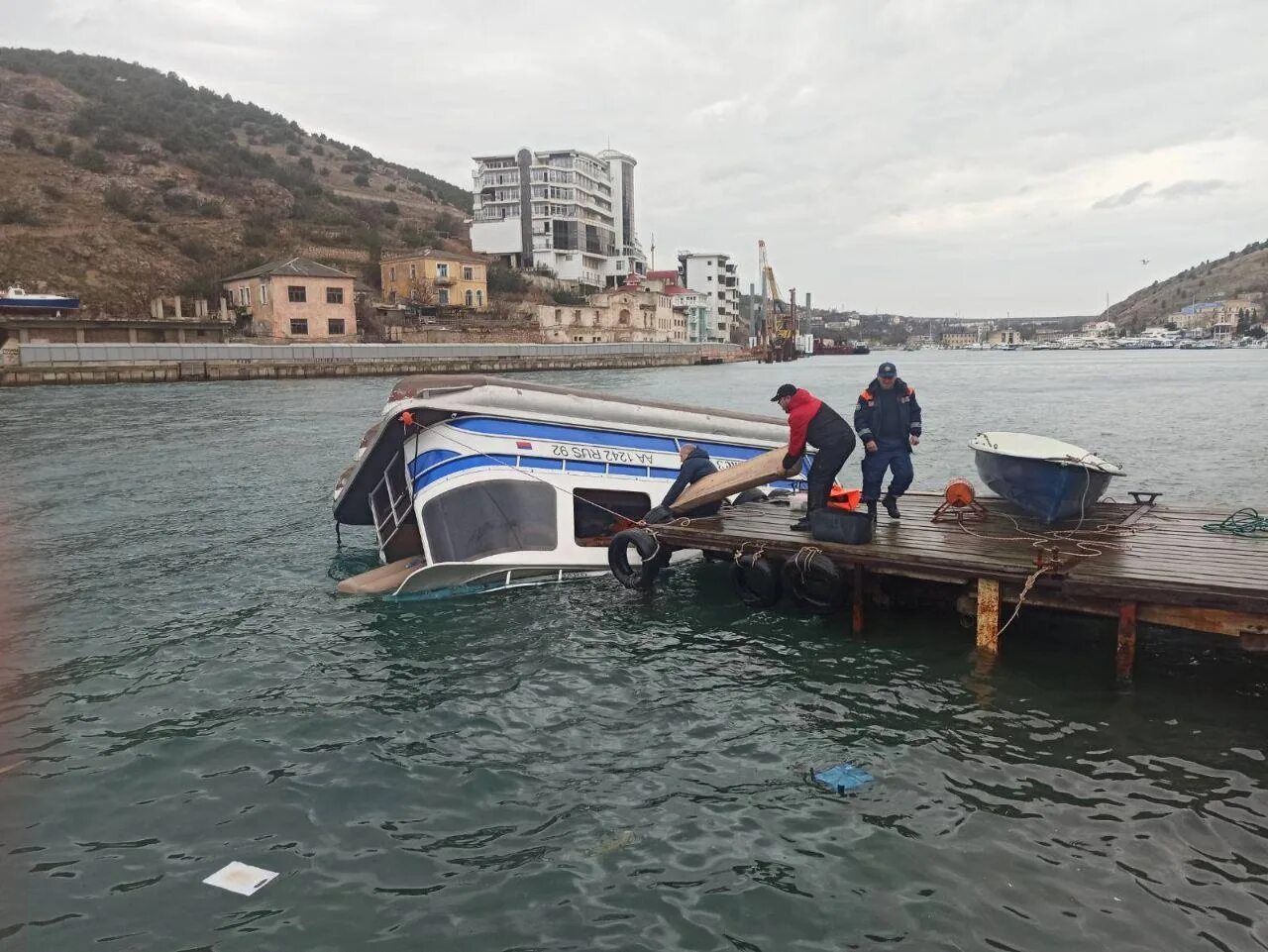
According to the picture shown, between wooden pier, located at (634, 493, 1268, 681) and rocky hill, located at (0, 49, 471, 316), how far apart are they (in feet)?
273

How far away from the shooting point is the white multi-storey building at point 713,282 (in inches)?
6742

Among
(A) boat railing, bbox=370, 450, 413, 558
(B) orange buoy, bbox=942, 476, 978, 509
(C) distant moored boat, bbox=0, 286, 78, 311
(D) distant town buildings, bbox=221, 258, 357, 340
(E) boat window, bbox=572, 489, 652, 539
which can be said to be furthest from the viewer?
(D) distant town buildings, bbox=221, 258, 357, 340

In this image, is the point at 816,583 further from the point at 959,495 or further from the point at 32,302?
the point at 32,302

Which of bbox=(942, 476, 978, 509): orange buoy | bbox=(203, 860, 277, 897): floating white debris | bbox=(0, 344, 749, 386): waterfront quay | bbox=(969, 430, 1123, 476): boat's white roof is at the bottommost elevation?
bbox=(203, 860, 277, 897): floating white debris

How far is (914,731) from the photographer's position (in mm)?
8969

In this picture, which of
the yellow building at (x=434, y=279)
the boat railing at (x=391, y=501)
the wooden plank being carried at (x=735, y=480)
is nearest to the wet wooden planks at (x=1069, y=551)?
the wooden plank being carried at (x=735, y=480)

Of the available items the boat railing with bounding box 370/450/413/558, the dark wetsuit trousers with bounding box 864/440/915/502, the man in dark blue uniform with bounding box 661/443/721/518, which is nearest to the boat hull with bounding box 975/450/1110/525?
the dark wetsuit trousers with bounding box 864/440/915/502

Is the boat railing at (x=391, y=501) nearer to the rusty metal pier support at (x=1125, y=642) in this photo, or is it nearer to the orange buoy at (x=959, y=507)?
the orange buoy at (x=959, y=507)

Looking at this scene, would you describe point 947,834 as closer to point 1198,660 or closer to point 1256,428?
point 1198,660

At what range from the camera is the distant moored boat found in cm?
6356

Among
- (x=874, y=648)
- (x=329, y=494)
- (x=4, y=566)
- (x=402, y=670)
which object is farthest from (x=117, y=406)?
(x=874, y=648)

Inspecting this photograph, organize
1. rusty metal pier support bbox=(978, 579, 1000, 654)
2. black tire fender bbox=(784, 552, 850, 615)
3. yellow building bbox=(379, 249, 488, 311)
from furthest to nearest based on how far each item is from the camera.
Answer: yellow building bbox=(379, 249, 488, 311) → black tire fender bbox=(784, 552, 850, 615) → rusty metal pier support bbox=(978, 579, 1000, 654)

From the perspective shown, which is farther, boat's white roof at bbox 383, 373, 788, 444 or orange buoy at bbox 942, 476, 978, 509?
boat's white roof at bbox 383, 373, 788, 444

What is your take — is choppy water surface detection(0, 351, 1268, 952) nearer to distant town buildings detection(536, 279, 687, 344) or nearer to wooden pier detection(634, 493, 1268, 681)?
wooden pier detection(634, 493, 1268, 681)
